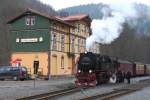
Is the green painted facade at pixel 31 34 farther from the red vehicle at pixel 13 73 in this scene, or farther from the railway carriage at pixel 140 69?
the railway carriage at pixel 140 69

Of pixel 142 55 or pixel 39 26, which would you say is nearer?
pixel 39 26

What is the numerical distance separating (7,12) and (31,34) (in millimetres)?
48414

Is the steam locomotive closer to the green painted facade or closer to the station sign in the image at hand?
the green painted facade

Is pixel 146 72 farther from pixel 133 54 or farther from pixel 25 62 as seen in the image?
pixel 133 54

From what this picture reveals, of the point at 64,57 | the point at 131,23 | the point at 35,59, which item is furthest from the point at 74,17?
the point at 131,23

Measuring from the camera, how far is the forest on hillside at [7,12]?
10012cm

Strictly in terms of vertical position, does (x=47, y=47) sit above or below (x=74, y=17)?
below

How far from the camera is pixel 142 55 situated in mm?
126125

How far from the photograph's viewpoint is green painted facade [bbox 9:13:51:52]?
6097 centimetres

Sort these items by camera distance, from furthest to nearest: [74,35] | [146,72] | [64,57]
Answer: [146,72], [74,35], [64,57]

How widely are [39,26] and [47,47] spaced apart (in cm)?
336

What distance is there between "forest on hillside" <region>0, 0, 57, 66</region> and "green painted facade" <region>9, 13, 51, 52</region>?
34.8 metres

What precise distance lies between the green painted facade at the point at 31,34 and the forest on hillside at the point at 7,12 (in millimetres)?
34760

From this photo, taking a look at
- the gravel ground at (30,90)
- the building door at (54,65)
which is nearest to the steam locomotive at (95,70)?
the gravel ground at (30,90)
